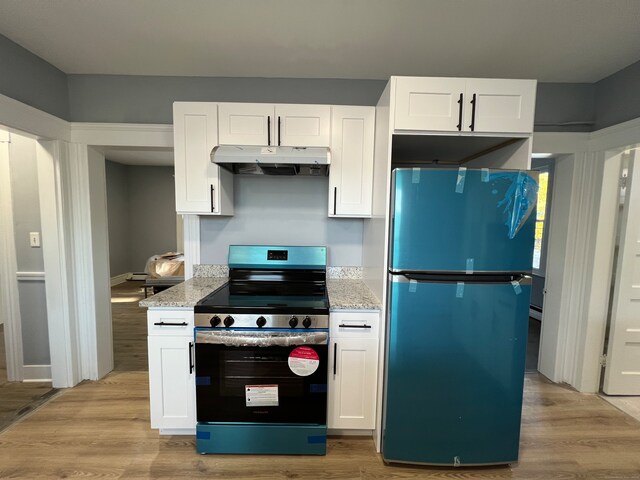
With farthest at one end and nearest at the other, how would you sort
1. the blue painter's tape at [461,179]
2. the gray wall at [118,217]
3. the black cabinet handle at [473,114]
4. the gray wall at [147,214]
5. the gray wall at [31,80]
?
the gray wall at [147,214] < the gray wall at [118,217] < the gray wall at [31,80] < the black cabinet handle at [473,114] < the blue painter's tape at [461,179]

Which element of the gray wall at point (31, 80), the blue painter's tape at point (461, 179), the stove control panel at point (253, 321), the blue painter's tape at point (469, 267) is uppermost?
the gray wall at point (31, 80)

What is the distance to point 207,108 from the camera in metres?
2.09

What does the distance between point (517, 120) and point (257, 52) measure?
1.80 m

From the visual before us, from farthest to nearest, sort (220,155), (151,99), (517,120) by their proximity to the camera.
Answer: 1. (151,99)
2. (220,155)
3. (517,120)

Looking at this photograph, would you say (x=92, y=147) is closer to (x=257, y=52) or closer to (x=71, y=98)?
(x=71, y=98)

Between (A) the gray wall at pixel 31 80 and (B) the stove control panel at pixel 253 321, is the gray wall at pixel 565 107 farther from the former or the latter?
(A) the gray wall at pixel 31 80

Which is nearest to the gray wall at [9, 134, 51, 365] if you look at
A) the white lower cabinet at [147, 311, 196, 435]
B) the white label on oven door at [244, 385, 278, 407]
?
the white lower cabinet at [147, 311, 196, 435]

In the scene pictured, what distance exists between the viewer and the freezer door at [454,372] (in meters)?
1.64

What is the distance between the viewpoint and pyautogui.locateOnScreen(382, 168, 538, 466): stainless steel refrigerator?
5.23 feet

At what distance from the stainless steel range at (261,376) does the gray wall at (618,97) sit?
2798mm

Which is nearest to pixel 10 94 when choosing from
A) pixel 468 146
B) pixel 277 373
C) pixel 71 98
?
pixel 71 98

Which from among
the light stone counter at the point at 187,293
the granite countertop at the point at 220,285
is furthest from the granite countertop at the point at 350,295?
the light stone counter at the point at 187,293

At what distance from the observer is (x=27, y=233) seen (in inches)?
97.7

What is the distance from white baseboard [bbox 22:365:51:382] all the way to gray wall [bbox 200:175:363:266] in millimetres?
1772
